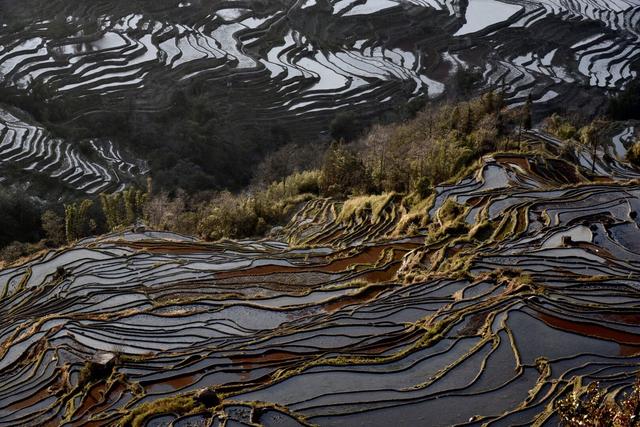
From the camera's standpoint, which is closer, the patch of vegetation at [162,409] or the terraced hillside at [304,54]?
the patch of vegetation at [162,409]

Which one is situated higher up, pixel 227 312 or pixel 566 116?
pixel 227 312

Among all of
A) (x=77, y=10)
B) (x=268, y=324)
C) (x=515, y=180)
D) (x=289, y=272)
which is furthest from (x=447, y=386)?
(x=77, y=10)

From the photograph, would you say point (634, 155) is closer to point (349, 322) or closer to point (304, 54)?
point (349, 322)

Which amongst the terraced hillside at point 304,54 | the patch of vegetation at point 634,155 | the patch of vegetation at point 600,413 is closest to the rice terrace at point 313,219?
the patch of vegetation at point 600,413

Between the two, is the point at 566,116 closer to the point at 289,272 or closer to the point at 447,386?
the point at 289,272

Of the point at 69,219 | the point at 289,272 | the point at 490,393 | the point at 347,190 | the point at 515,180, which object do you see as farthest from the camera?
the point at 347,190

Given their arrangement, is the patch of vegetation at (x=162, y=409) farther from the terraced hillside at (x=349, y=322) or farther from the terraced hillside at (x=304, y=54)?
the terraced hillside at (x=304, y=54)

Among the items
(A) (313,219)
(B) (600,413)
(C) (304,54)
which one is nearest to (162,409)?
(B) (600,413)
